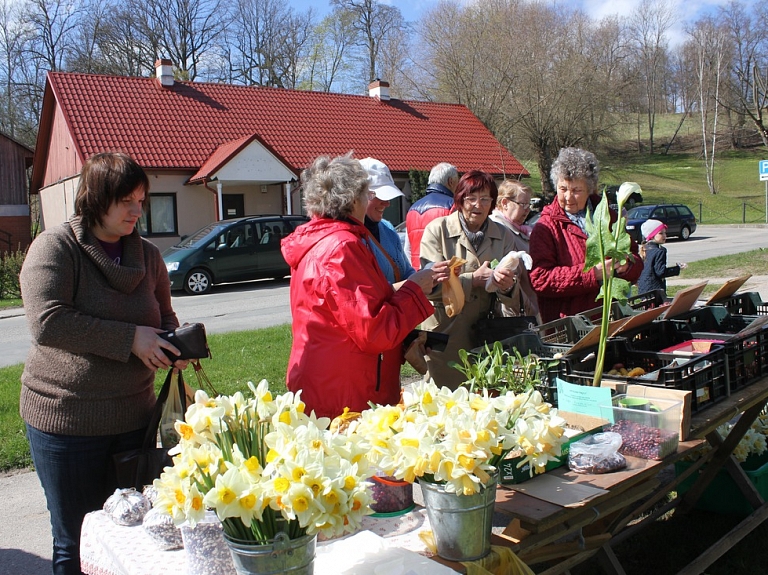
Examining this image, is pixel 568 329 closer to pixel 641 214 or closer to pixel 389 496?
pixel 389 496

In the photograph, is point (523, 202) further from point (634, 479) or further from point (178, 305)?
point (178, 305)

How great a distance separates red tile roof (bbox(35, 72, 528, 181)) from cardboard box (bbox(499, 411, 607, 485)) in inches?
675

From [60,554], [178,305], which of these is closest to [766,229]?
[178,305]

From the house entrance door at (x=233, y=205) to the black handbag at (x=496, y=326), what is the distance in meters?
18.9

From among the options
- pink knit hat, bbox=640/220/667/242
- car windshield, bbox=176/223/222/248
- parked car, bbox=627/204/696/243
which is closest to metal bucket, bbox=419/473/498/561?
pink knit hat, bbox=640/220/667/242

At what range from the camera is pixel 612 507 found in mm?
1982

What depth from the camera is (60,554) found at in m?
2.48

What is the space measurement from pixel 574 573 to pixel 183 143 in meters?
20.2

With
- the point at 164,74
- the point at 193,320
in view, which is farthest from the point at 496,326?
the point at 164,74

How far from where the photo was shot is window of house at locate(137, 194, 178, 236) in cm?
2052

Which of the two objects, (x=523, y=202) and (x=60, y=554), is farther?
(x=523, y=202)

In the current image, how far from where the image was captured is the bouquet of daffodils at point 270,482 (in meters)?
1.36

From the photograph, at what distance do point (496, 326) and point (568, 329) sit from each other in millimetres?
406

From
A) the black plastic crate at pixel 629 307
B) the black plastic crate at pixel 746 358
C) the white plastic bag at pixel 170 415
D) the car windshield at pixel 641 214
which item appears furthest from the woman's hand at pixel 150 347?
the car windshield at pixel 641 214
